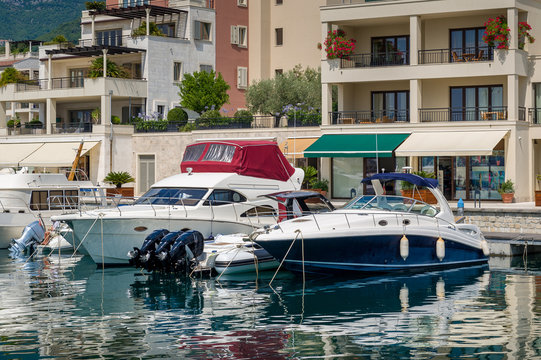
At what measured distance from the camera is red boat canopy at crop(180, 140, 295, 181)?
30.5 meters

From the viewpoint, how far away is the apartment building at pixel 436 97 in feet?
135

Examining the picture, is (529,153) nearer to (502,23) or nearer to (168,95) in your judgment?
(502,23)

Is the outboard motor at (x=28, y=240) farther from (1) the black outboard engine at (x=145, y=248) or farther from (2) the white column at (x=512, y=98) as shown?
(2) the white column at (x=512, y=98)

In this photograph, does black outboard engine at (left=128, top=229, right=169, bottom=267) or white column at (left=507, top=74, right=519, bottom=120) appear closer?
A: black outboard engine at (left=128, top=229, right=169, bottom=267)

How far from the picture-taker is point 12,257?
31.6 meters

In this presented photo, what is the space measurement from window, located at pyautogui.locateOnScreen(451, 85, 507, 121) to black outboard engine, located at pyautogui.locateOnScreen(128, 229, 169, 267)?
21778 millimetres

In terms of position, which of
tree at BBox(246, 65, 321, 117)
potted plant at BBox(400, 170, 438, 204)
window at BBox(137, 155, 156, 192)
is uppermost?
tree at BBox(246, 65, 321, 117)

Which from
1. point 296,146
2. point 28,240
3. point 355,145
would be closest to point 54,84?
point 296,146

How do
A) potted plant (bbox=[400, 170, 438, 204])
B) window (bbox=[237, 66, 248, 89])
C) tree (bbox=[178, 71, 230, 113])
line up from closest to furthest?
potted plant (bbox=[400, 170, 438, 204]) < tree (bbox=[178, 71, 230, 113]) < window (bbox=[237, 66, 248, 89])

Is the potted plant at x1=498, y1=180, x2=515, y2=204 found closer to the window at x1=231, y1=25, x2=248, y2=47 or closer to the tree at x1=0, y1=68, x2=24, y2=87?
the window at x1=231, y1=25, x2=248, y2=47

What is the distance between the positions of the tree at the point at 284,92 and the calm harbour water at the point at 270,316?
1133 inches

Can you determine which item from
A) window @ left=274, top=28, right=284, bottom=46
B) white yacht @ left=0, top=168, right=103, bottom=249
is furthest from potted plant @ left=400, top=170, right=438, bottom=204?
window @ left=274, top=28, right=284, bottom=46

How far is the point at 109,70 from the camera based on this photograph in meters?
55.3

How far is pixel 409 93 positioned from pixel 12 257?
72.9 feet
